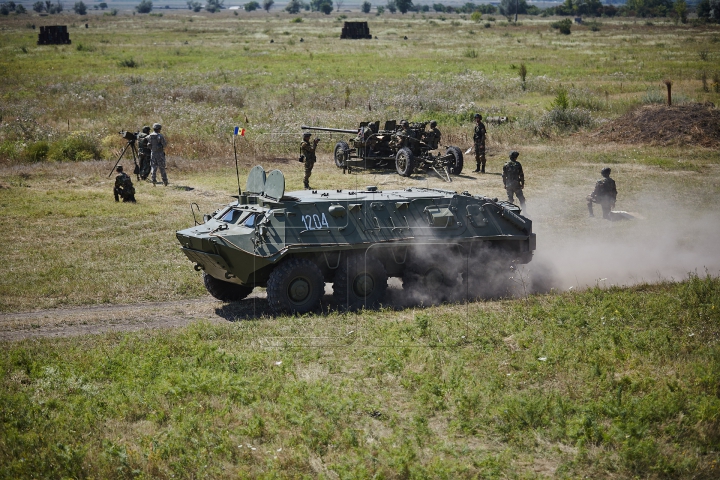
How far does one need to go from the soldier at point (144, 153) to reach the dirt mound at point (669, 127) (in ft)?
56.6

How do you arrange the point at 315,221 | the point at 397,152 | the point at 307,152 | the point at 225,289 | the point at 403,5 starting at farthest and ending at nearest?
the point at 403,5, the point at 397,152, the point at 307,152, the point at 225,289, the point at 315,221

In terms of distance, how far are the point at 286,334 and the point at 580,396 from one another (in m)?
4.28

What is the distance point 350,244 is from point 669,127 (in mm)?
21985

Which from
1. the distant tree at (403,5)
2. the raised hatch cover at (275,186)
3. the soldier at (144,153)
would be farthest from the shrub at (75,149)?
the distant tree at (403,5)

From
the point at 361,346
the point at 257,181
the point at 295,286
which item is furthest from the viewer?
the point at 257,181

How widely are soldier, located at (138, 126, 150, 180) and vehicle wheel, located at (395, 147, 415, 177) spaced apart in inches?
309

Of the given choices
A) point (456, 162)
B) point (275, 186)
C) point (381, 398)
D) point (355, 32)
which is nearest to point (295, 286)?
point (275, 186)

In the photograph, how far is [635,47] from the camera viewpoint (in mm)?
64625

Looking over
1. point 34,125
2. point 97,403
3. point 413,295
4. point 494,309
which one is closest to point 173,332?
point 97,403

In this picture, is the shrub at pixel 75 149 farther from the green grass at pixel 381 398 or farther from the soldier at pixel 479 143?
the green grass at pixel 381 398

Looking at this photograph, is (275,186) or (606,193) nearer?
(275,186)

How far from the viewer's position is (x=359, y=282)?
13.5 m

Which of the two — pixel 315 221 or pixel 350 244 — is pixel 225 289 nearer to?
pixel 315 221

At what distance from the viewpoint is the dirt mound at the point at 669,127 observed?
99.9 feet
